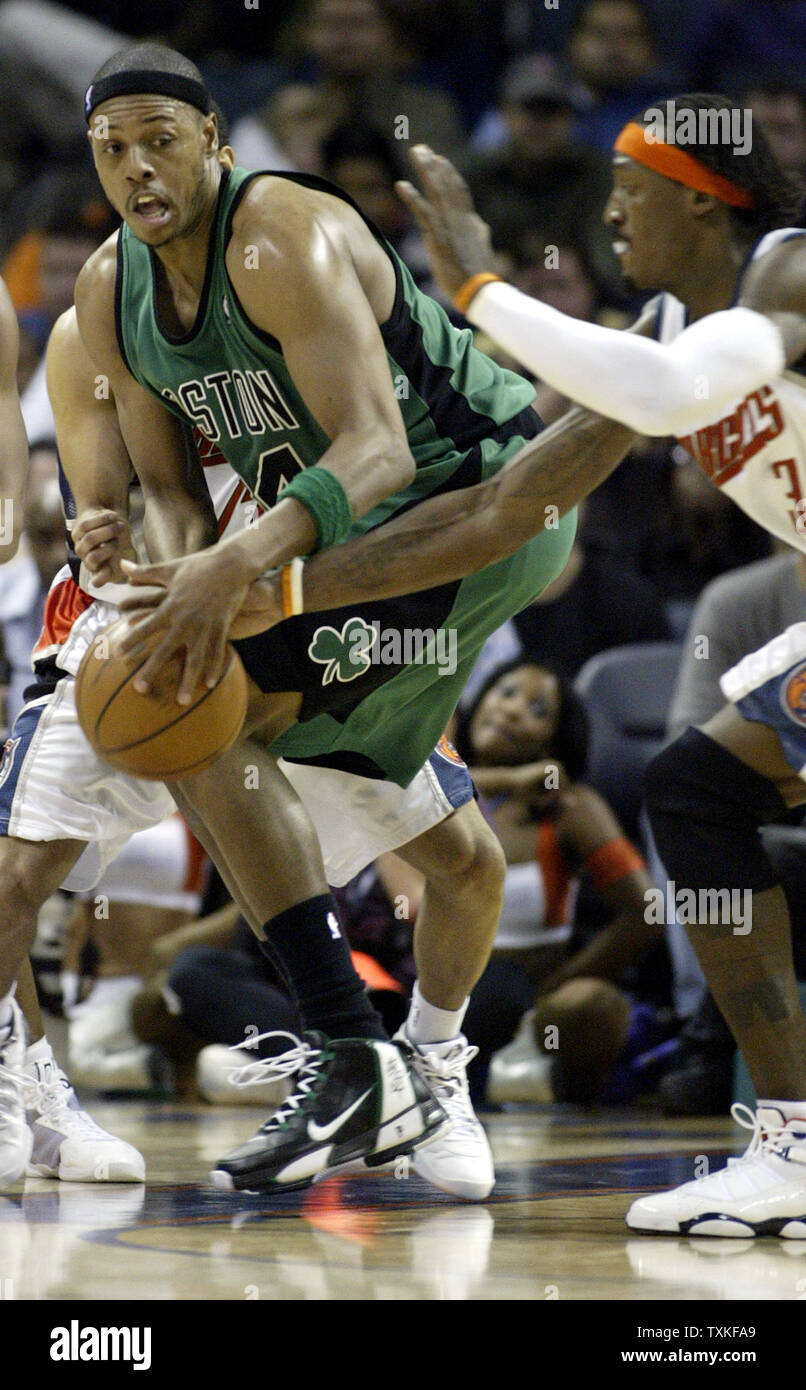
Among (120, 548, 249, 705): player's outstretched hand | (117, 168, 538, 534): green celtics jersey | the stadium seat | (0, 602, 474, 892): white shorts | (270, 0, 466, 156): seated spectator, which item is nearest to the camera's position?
(120, 548, 249, 705): player's outstretched hand

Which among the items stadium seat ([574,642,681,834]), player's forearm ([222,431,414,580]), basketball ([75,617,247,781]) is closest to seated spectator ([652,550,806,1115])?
stadium seat ([574,642,681,834])

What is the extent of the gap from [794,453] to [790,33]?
21.1 ft

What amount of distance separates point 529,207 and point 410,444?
4887 mm

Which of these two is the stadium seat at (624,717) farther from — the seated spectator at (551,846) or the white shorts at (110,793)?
the white shorts at (110,793)

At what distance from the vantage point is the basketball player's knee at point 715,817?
A: 2.84 metres

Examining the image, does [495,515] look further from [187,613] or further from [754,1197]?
[754,1197]

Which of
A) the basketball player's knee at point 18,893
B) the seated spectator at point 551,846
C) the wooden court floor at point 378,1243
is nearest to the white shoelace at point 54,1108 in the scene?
the wooden court floor at point 378,1243

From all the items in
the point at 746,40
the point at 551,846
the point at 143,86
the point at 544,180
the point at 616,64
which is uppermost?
the point at 746,40

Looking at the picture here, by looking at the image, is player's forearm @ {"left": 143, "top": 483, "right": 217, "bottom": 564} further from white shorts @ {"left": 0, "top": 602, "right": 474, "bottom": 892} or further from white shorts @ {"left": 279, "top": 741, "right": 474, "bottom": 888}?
white shorts @ {"left": 279, "top": 741, "right": 474, "bottom": 888}

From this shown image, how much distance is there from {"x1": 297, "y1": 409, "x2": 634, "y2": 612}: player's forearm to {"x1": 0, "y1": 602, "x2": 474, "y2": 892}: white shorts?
576 mm

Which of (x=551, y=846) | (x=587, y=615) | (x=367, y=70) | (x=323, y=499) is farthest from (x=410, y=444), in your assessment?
(x=367, y=70)

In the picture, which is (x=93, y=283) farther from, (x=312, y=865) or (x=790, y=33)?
(x=790, y=33)

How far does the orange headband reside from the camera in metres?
2.83

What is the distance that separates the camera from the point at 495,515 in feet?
9.04
